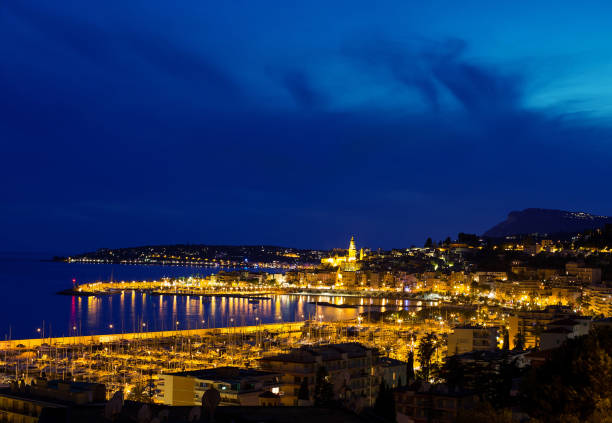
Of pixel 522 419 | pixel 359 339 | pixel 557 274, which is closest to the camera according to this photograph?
pixel 522 419

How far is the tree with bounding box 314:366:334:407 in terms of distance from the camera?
33.0 feet

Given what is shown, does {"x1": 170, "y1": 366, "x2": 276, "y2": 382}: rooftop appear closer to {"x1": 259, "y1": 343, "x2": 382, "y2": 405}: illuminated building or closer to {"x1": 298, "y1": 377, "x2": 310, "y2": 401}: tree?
{"x1": 259, "y1": 343, "x2": 382, "y2": 405}: illuminated building

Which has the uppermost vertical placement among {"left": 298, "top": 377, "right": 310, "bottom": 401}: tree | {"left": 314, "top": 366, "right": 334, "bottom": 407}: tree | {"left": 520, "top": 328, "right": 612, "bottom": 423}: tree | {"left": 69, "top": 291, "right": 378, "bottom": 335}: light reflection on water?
{"left": 520, "top": 328, "right": 612, "bottom": 423}: tree

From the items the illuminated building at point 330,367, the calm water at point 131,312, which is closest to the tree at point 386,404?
the illuminated building at point 330,367

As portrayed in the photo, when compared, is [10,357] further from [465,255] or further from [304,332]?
[465,255]

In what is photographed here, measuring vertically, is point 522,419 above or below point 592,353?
below

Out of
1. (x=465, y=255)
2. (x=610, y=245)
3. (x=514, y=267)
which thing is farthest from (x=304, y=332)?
(x=465, y=255)

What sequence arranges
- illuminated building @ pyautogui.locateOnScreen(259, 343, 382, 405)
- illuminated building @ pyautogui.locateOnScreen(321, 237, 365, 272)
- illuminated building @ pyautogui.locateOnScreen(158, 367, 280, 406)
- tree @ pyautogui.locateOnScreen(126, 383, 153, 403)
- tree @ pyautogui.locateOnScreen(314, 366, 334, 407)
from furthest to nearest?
illuminated building @ pyautogui.locateOnScreen(321, 237, 365, 272), tree @ pyautogui.locateOnScreen(126, 383, 153, 403), illuminated building @ pyautogui.locateOnScreen(259, 343, 382, 405), illuminated building @ pyautogui.locateOnScreen(158, 367, 280, 406), tree @ pyautogui.locateOnScreen(314, 366, 334, 407)

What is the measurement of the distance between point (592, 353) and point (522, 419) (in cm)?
201

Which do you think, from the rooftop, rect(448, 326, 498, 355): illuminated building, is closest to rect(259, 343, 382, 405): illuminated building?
the rooftop

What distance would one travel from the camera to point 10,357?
21.8 meters

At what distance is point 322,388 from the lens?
10680 mm

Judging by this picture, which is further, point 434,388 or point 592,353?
point 434,388

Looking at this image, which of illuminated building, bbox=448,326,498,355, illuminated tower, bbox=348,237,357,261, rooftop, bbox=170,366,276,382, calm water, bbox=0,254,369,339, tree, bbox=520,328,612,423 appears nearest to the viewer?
tree, bbox=520,328,612,423
